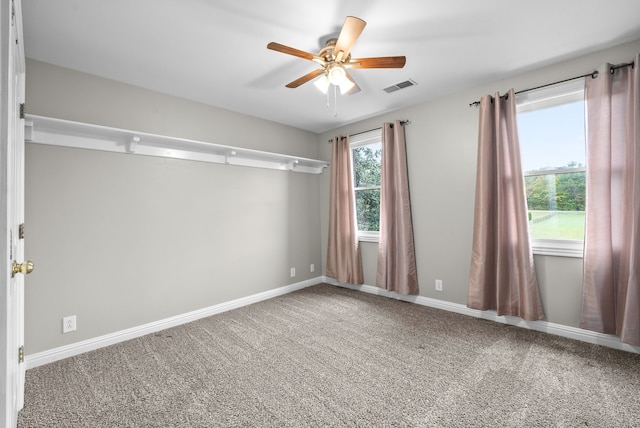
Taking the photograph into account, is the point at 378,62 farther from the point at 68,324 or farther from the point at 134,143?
the point at 68,324

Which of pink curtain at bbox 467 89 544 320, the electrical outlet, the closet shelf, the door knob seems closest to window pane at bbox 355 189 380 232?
the closet shelf

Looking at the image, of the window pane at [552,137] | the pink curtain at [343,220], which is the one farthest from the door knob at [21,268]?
the window pane at [552,137]

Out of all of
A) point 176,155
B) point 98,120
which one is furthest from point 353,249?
point 98,120

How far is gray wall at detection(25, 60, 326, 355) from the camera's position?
2.43m

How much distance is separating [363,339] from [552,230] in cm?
204

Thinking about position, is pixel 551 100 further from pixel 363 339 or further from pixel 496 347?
pixel 363 339

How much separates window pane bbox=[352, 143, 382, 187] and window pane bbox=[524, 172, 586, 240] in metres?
1.80

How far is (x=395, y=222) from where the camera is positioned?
12.4 feet

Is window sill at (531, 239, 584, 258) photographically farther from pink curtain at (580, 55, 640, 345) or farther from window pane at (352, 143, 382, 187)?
window pane at (352, 143, 382, 187)

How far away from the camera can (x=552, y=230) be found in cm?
278

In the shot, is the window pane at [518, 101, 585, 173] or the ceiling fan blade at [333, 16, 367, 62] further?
the window pane at [518, 101, 585, 173]

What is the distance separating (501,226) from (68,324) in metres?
4.00

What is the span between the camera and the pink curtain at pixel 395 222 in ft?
12.0

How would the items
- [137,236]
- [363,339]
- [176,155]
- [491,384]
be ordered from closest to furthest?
1. [491,384]
2. [363,339]
3. [137,236]
4. [176,155]
